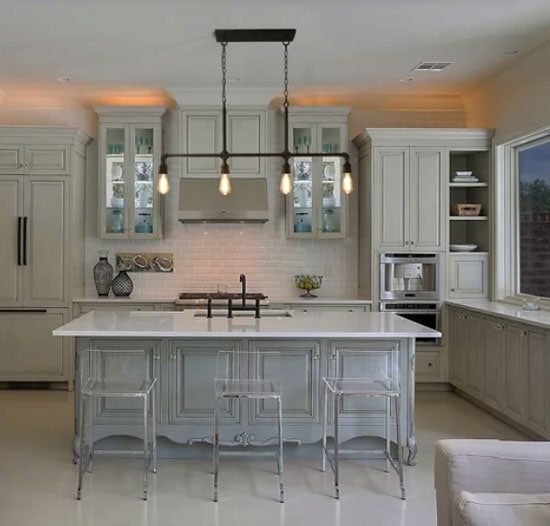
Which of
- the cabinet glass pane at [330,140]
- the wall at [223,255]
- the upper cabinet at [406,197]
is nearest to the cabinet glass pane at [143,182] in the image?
the wall at [223,255]

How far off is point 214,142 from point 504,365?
11.7 feet

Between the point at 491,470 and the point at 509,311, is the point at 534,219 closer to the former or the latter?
the point at 509,311

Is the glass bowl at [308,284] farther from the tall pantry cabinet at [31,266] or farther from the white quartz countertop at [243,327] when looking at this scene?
the tall pantry cabinet at [31,266]

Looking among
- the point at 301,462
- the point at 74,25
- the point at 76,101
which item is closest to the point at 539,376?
the point at 301,462

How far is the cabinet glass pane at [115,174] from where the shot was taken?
261 inches

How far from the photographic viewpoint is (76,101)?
693cm

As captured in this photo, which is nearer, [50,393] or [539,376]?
[539,376]

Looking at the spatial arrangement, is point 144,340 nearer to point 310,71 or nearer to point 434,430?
point 434,430

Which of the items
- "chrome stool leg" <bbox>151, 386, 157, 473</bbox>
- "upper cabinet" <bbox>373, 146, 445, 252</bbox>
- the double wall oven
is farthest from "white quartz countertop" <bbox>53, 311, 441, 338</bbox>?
"upper cabinet" <bbox>373, 146, 445, 252</bbox>

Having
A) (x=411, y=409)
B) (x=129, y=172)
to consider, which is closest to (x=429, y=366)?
(x=411, y=409)

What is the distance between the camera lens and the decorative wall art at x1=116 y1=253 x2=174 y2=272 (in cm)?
691

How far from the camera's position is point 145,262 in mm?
6922

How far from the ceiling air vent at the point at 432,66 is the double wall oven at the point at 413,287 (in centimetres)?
180

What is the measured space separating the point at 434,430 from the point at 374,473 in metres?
1.16
